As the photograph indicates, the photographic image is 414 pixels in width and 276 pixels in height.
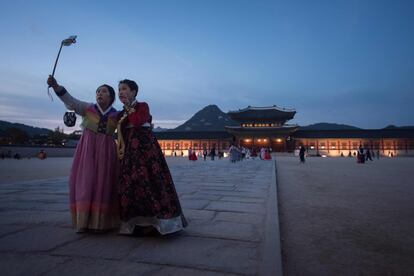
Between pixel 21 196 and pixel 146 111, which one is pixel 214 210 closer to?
pixel 146 111

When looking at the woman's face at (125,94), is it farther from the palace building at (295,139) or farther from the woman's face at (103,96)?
the palace building at (295,139)

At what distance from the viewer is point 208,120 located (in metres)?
132

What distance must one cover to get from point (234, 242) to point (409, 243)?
1784mm

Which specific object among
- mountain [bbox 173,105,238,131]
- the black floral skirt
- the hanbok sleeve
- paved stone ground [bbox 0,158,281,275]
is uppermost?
mountain [bbox 173,105,238,131]

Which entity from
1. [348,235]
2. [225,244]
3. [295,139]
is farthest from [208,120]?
[225,244]

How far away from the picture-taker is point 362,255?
274 centimetres

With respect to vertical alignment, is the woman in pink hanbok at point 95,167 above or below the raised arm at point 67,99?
below

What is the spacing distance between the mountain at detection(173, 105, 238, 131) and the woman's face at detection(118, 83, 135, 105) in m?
119

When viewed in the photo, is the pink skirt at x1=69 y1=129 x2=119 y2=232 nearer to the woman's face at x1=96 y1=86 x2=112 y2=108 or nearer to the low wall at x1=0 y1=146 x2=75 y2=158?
the woman's face at x1=96 y1=86 x2=112 y2=108

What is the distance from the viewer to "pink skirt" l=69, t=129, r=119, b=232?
2.96 m

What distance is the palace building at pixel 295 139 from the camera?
44469 mm

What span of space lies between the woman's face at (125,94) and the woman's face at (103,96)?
23cm

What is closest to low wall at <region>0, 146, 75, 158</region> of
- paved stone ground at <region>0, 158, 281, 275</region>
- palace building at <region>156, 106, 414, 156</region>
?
palace building at <region>156, 106, 414, 156</region>

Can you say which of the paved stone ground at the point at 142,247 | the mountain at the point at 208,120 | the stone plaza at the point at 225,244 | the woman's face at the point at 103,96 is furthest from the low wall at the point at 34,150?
the mountain at the point at 208,120
